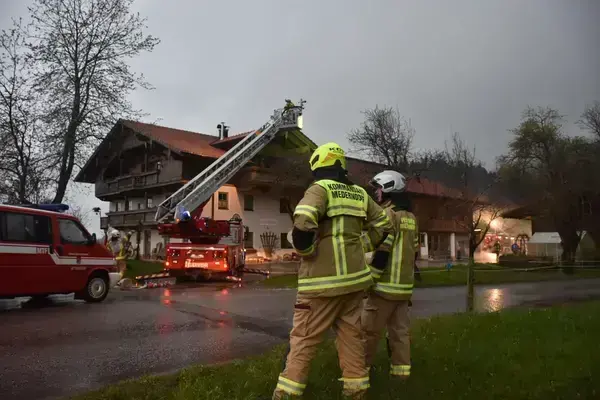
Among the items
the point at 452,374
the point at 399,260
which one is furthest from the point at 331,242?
the point at 452,374

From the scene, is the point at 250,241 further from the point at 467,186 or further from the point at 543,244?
the point at 543,244

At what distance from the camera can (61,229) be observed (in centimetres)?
1135

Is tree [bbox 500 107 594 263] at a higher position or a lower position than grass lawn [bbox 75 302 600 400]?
higher

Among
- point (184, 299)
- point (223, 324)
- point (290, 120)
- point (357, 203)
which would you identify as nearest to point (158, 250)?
point (290, 120)

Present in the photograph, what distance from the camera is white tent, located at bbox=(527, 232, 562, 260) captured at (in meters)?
45.3

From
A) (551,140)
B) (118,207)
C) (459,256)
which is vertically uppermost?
(551,140)

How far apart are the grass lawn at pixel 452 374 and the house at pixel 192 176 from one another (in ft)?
79.3

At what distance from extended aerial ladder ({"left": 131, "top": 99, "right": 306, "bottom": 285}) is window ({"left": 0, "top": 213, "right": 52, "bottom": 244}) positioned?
6589 millimetres

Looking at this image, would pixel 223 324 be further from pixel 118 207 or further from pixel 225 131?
pixel 118 207

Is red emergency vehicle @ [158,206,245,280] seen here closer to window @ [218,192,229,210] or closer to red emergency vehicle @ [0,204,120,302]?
red emergency vehicle @ [0,204,120,302]

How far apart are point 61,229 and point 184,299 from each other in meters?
3.30

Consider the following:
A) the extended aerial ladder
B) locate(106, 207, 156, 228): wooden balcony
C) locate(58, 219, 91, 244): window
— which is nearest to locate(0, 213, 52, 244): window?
locate(58, 219, 91, 244): window

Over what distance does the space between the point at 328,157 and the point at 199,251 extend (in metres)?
14.3

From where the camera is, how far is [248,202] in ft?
119
